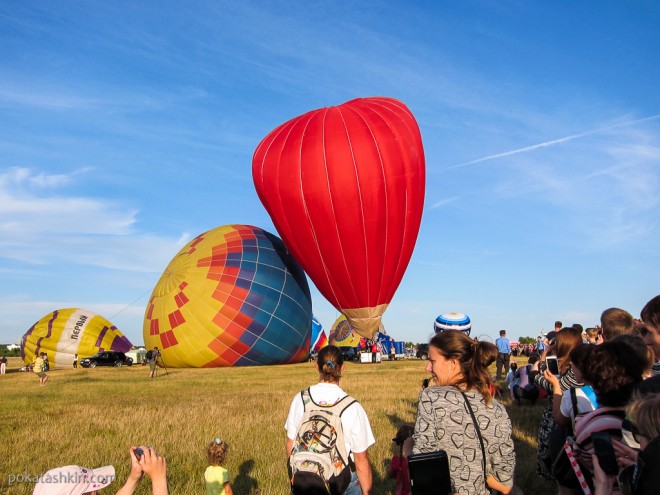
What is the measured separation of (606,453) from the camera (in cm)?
305

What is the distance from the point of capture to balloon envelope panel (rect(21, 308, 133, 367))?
37188 mm

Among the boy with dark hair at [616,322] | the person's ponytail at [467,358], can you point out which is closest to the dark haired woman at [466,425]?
the person's ponytail at [467,358]

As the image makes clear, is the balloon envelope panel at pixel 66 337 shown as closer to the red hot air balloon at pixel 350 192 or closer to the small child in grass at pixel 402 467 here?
the red hot air balloon at pixel 350 192

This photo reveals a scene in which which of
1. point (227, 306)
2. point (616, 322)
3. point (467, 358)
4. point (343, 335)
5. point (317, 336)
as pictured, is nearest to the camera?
point (467, 358)

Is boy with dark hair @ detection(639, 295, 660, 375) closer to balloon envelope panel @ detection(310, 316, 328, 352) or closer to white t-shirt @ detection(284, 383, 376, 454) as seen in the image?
white t-shirt @ detection(284, 383, 376, 454)

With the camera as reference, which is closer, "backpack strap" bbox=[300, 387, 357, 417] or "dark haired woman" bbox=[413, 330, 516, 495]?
"dark haired woman" bbox=[413, 330, 516, 495]

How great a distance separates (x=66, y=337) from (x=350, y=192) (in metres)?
24.3

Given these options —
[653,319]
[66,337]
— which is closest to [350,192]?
[653,319]

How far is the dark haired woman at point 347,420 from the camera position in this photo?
3975 mm

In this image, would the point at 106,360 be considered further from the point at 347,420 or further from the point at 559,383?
the point at 347,420

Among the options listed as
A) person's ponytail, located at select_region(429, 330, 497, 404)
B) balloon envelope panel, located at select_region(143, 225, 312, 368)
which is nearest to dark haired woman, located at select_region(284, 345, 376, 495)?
person's ponytail, located at select_region(429, 330, 497, 404)

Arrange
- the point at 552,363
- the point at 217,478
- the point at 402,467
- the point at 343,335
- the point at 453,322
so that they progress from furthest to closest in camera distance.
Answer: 1. the point at 343,335
2. the point at 453,322
3. the point at 552,363
4. the point at 217,478
5. the point at 402,467

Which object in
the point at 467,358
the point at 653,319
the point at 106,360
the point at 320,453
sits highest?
the point at 106,360

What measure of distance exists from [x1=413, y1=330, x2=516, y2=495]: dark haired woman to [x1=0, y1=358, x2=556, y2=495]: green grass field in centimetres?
295
